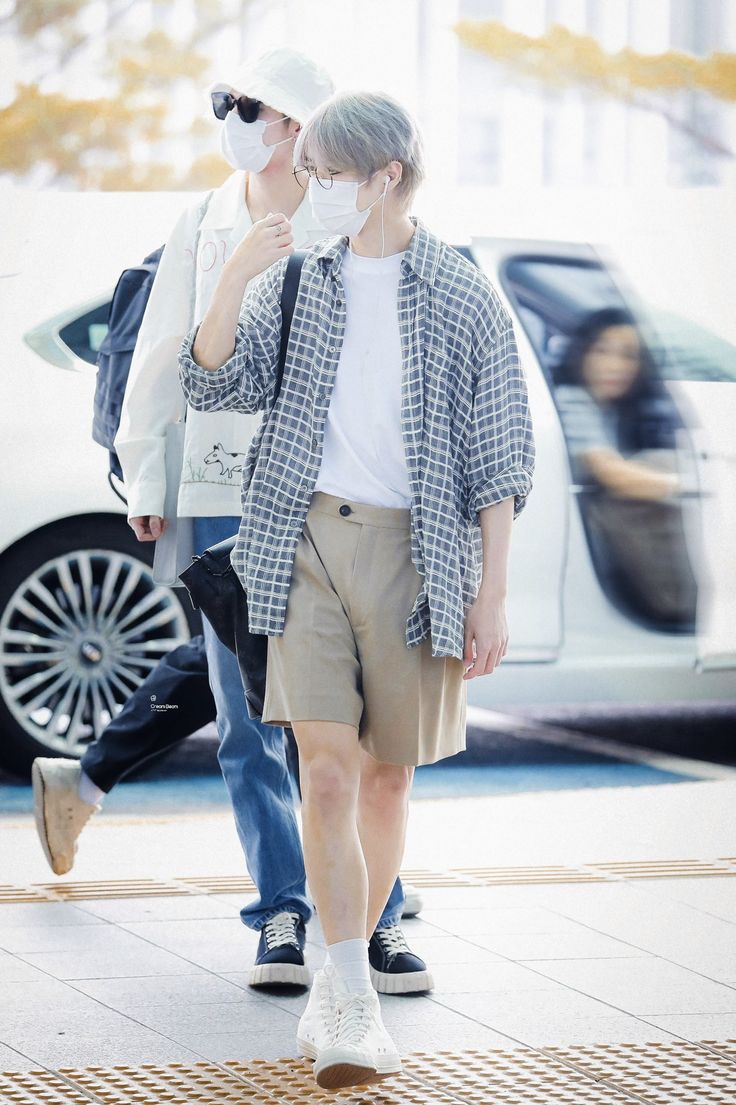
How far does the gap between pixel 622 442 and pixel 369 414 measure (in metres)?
2.74

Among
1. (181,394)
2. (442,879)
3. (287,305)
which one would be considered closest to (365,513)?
(287,305)

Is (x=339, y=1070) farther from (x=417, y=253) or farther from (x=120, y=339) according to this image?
(x=120, y=339)

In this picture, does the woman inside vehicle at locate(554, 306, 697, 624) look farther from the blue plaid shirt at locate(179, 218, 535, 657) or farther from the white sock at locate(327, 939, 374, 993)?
the white sock at locate(327, 939, 374, 993)

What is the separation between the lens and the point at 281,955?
12.3ft

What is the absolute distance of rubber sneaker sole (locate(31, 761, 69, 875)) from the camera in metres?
4.46

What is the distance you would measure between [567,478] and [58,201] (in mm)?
1947

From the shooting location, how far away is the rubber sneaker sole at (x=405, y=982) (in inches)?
145

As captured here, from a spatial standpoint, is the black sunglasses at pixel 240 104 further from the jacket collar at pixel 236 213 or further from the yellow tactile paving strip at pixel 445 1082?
the yellow tactile paving strip at pixel 445 1082

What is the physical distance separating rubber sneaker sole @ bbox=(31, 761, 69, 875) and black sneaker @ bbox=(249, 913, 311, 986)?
79 centimetres

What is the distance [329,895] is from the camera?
3.20 m

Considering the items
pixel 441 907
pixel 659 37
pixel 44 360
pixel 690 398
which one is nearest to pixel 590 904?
pixel 441 907

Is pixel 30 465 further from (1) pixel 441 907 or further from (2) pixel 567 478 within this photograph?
(1) pixel 441 907

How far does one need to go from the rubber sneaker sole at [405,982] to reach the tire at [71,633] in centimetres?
229

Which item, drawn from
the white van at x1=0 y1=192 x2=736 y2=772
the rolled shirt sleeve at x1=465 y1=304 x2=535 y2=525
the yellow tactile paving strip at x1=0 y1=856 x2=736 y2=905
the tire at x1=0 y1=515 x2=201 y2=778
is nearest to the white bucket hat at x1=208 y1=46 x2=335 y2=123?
the rolled shirt sleeve at x1=465 y1=304 x2=535 y2=525
